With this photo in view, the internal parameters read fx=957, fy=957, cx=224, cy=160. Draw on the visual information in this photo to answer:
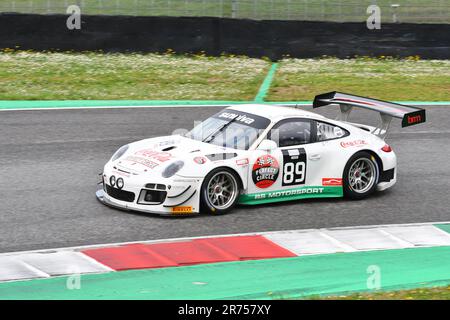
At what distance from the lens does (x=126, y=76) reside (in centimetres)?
2106

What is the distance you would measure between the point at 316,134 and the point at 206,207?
1988mm

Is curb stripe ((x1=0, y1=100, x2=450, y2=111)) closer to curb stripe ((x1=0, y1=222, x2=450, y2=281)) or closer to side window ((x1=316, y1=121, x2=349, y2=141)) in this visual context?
side window ((x1=316, y1=121, x2=349, y2=141))

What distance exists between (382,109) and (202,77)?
346 inches

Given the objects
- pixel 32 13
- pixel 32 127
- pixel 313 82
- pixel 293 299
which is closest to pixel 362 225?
pixel 293 299

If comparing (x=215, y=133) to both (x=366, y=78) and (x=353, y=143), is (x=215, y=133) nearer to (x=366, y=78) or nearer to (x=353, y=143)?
(x=353, y=143)

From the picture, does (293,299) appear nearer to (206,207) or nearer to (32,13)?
(206,207)

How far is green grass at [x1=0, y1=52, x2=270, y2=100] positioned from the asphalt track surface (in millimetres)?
2059

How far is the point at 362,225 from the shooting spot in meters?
11.6

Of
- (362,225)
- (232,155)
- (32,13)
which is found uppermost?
(32,13)

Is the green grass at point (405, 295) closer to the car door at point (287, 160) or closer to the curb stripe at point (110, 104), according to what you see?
the car door at point (287, 160)

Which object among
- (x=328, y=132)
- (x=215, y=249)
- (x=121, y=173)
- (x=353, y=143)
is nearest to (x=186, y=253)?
(x=215, y=249)

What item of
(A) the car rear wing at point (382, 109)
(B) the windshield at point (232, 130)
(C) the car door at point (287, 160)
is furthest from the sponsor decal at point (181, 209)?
(A) the car rear wing at point (382, 109)

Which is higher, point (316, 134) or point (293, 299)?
point (316, 134)

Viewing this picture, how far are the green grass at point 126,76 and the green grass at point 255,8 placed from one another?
1349mm
